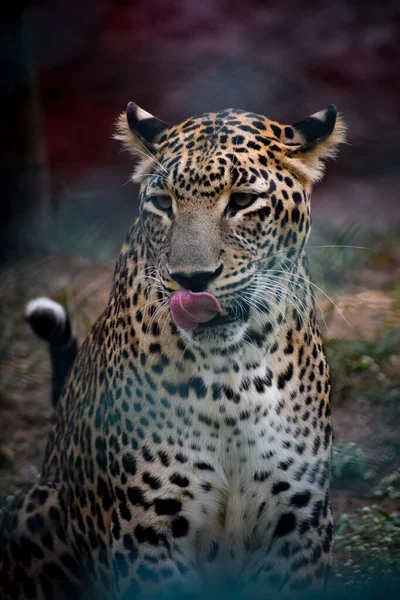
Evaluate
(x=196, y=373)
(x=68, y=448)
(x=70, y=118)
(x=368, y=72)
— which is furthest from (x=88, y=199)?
(x=196, y=373)

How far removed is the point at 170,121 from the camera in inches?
289

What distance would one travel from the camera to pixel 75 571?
3.89 meters

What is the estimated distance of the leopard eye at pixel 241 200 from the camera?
3.07 meters

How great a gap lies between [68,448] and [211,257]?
1.41 metres

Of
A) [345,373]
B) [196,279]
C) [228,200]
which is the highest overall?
[228,200]

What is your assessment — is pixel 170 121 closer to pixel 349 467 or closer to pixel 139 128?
pixel 349 467

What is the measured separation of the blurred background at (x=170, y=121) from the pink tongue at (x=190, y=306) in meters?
2.48

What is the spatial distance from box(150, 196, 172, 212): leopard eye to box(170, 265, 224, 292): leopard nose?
13.6 inches

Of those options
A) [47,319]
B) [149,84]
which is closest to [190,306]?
[47,319]

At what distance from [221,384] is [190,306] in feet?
1.54

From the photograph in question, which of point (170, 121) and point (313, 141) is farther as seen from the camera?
point (170, 121)

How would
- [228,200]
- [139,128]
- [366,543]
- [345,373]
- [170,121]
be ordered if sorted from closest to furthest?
[228,200] < [139,128] < [366,543] < [345,373] < [170,121]

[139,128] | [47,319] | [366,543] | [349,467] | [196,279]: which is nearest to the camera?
[196,279]

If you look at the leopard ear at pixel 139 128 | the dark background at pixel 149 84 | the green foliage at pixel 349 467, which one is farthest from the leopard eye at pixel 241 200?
the dark background at pixel 149 84
